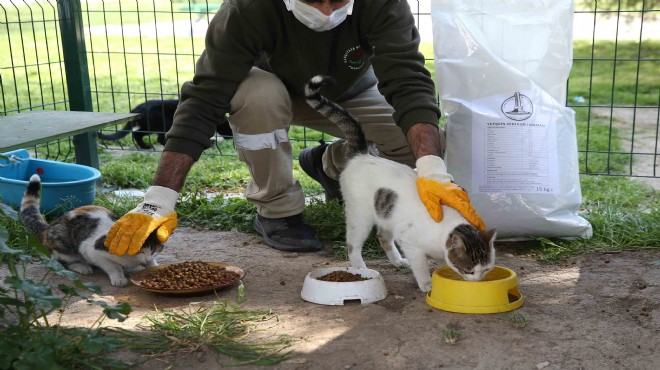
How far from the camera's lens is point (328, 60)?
409cm

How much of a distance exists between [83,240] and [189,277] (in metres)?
0.63

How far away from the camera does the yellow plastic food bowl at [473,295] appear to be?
3082 mm

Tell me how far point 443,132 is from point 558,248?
34.4 inches

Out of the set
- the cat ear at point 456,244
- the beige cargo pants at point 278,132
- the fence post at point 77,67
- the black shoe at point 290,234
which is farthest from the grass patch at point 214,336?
the fence post at point 77,67

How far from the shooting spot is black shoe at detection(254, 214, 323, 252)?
13.6 feet

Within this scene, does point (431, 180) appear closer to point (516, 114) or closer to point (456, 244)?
point (456, 244)

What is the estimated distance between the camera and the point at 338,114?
376cm

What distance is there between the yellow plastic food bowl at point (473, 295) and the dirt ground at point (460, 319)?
4cm

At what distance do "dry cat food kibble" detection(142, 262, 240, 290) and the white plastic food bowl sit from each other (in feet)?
1.23

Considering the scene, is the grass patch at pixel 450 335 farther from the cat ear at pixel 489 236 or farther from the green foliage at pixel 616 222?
the green foliage at pixel 616 222

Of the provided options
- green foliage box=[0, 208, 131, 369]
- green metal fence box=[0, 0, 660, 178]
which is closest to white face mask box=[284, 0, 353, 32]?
green metal fence box=[0, 0, 660, 178]

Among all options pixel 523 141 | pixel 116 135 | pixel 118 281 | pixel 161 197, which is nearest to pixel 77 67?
pixel 116 135

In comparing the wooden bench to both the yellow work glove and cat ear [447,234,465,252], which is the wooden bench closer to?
the yellow work glove

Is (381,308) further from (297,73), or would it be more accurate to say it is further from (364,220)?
(297,73)
